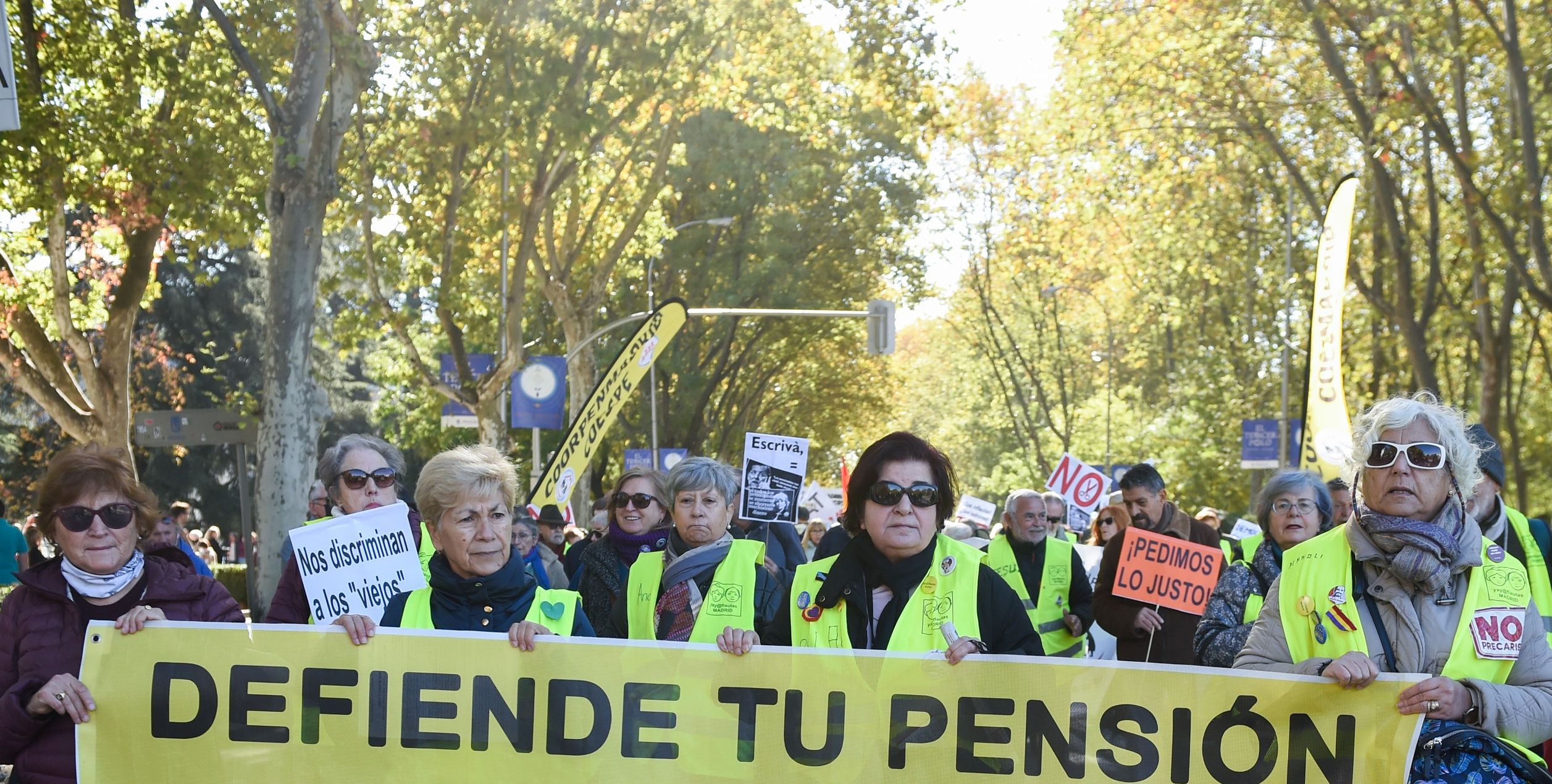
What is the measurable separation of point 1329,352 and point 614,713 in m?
10.4

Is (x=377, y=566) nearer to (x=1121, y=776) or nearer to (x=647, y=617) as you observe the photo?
(x=647, y=617)

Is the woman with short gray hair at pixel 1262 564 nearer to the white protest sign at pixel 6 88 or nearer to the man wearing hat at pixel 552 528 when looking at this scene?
the white protest sign at pixel 6 88

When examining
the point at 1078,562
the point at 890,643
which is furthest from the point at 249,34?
the point at 890,643

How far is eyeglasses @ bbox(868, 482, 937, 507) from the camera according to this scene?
4.46 metres

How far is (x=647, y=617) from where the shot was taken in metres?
5.90

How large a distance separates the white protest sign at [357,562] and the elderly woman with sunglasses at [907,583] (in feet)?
5.44

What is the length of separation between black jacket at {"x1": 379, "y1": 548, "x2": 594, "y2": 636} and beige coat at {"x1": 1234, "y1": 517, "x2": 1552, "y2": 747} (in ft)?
7.17

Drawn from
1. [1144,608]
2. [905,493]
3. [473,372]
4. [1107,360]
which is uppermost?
[1107,360]

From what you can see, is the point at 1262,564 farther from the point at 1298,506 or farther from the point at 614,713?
the point at 614,713

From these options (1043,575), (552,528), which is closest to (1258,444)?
(552,528)

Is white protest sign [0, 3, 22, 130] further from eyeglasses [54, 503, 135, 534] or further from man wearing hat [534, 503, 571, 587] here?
man wearing hat [534, 503, 571, 587]

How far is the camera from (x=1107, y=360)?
184 ft

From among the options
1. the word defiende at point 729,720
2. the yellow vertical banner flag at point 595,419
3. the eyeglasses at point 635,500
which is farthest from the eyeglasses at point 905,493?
the yellow vertical banner flag at point 595,419

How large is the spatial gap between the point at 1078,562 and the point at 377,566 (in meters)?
4.29
